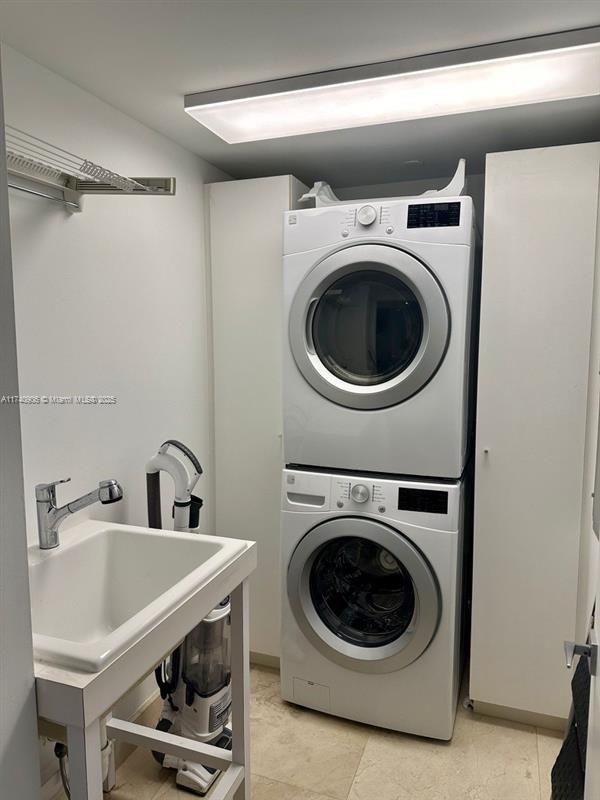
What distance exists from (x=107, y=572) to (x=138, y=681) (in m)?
0.68

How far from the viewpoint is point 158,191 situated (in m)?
1.58

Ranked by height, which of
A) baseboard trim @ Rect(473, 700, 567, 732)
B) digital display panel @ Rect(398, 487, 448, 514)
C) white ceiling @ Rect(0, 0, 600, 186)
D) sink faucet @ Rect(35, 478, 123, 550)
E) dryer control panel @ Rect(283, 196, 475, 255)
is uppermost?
white ceiling @ Rect(0, 0, 600, 186)

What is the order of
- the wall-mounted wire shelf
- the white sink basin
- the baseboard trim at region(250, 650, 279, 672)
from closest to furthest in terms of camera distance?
the wall-mounted wire shelf
the white sink basin
the baseboard trim at region(250, 650, 279, 672)

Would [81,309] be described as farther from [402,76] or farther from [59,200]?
[402,76]

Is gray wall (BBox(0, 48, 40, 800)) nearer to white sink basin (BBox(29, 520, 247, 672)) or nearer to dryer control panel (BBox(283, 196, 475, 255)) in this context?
white sink basin (BBox(29, 520, 247, 672))

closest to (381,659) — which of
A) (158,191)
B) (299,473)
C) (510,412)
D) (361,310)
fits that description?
(299,473)

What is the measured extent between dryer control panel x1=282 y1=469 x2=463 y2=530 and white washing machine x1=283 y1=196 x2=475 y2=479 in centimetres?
5

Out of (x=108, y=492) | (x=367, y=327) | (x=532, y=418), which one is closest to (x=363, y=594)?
(x=532, y=418)

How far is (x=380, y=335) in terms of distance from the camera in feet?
6.82

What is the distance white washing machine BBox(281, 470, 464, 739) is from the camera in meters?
1.98

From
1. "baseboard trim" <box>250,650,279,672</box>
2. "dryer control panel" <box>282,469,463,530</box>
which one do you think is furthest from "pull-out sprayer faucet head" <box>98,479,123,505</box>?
"baseboard trim" <box>250,650,279,672</box>

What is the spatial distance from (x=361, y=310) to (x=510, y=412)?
0.66m

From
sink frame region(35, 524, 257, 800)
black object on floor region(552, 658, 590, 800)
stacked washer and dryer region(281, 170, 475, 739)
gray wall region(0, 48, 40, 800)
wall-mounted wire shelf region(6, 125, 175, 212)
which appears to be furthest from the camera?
stacked washer and dryer region(281, 170, 475, 739)

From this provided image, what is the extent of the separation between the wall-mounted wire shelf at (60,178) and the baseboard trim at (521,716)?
2.19 metres
